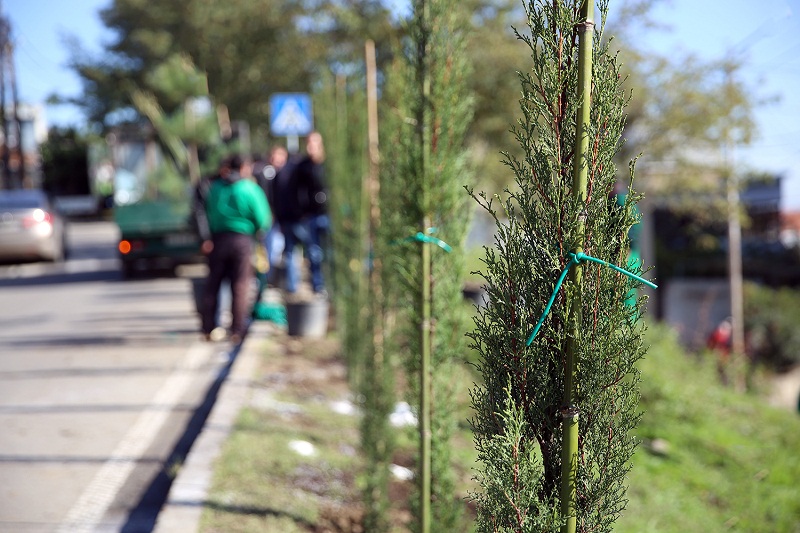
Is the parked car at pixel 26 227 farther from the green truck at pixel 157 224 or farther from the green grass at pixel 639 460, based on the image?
the green grass at pixel 639 460

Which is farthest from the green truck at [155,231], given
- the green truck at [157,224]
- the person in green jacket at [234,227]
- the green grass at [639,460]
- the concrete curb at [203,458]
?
the concrete curb at [203,458]

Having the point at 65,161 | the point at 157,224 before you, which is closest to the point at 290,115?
the point at 157,224

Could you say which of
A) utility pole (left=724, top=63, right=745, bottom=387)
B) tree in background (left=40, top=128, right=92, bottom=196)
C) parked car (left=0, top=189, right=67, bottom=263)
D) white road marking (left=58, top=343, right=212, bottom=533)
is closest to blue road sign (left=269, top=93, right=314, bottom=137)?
white road marking (left=58, top=343, right=212, bottom=533)

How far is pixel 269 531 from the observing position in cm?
449

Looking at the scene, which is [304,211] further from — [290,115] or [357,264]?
[357,264]

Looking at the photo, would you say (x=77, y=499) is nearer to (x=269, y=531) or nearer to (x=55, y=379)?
(x=269, y=531)

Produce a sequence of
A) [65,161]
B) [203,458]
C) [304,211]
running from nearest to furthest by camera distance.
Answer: [203,458] < [304,211] < [65,161]

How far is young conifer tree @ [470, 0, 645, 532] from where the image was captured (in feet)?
7.24

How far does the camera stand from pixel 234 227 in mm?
9180

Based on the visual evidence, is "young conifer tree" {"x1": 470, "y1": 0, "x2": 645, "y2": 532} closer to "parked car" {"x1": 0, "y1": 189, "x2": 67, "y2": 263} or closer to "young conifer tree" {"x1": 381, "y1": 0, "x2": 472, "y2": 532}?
"young conifer tree" {"x1": 381, "y1": 0, "x2": 472, "y2": 532}

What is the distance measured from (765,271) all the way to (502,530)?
32.1m

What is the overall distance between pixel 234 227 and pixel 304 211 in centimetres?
260

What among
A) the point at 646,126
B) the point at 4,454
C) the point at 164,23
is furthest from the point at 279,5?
the point at 4,454

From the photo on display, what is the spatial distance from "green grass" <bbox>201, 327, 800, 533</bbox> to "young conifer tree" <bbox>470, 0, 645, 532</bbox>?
186mm
